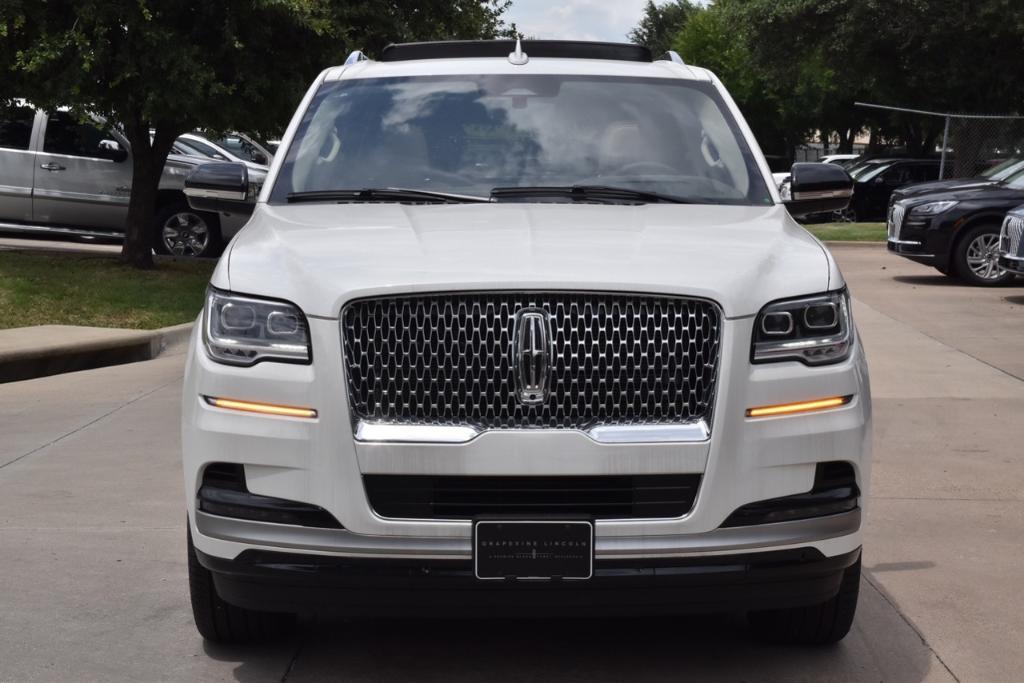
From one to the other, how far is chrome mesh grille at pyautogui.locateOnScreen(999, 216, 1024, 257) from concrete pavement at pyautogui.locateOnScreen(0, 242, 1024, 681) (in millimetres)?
6384

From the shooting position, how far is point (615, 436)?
4.17 m

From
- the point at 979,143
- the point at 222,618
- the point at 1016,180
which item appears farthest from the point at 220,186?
the point at 979,143

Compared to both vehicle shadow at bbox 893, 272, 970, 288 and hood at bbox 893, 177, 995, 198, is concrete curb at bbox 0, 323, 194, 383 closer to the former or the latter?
vehicle shadow at bbox 893, 272, 970, 288

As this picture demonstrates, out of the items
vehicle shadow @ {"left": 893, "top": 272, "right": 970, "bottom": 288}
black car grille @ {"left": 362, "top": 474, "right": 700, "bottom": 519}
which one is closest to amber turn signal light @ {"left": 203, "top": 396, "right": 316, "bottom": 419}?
black car grille @ {"left": 362, "top": 474, "right": 700, "bottom": 519}

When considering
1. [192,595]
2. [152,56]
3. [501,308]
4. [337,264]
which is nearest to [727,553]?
[501,308]

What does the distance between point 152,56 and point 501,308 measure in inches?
501

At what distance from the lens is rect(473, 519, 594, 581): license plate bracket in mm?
4137

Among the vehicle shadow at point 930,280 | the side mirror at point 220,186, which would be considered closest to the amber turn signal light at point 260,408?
the side mirror at point 220,186

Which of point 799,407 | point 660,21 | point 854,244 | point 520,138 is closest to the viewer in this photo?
point 799,407

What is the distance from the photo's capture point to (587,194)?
5414mm

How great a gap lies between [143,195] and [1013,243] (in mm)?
9664

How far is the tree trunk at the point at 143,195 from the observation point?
59.5 feet

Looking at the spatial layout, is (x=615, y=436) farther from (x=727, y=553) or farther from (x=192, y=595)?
(x=192, y=595)

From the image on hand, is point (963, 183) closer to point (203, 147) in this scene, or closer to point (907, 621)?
point (203, 147)
